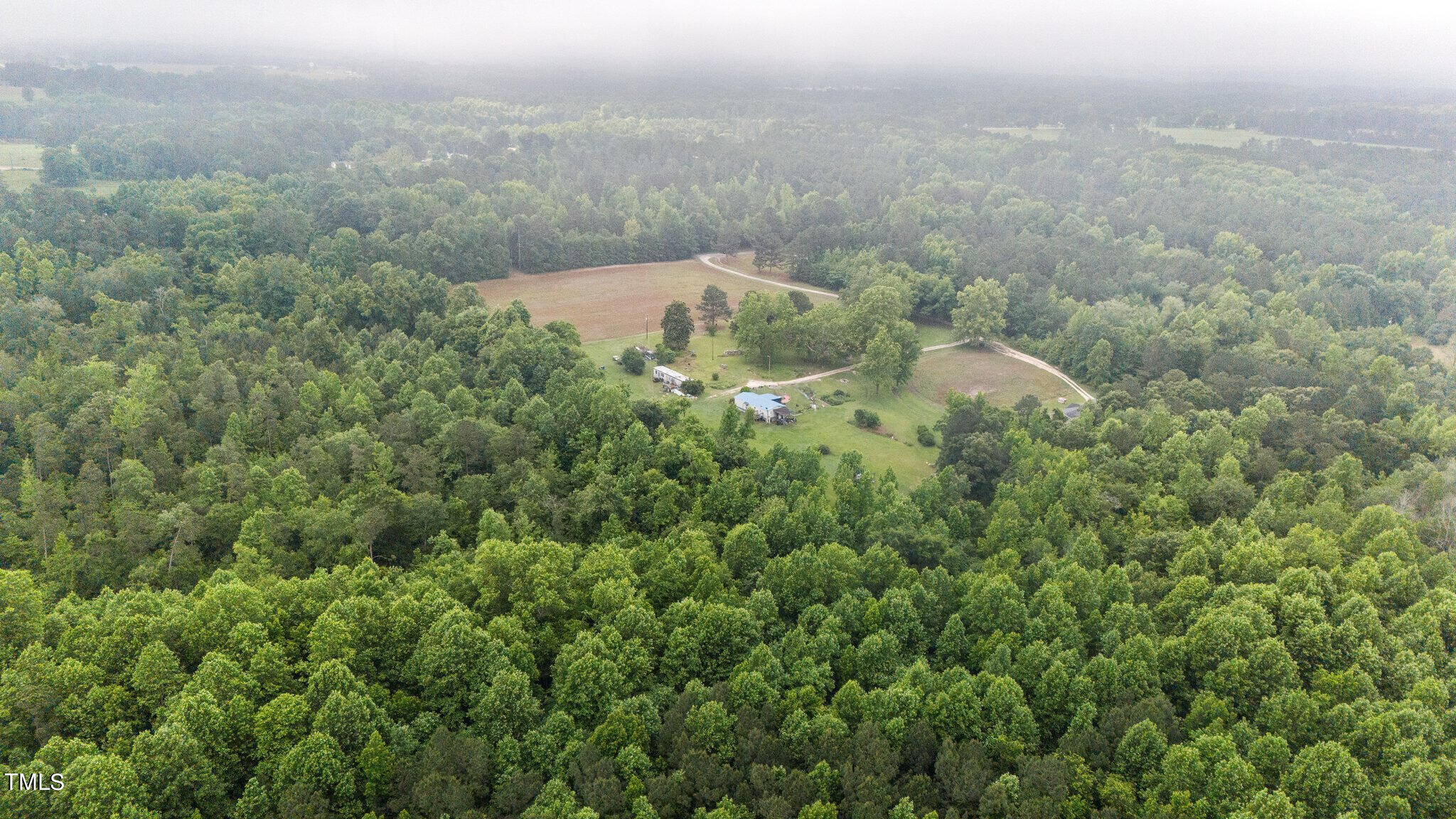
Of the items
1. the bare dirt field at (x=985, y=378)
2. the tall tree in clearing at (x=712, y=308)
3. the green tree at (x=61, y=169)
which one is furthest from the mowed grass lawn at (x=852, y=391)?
the green tree at (x=61, y=169)

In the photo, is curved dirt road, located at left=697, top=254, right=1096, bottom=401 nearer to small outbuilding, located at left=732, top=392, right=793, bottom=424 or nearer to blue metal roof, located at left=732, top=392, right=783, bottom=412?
blue metal roof, located at left=732, top=392, right=783, bottom=412

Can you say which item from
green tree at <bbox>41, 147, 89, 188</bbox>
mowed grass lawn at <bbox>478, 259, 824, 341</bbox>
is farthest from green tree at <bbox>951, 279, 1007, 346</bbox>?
green tree at <bbox>41, 147, 89, 188</bbox>

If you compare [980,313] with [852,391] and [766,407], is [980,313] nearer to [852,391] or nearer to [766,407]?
[852,391]

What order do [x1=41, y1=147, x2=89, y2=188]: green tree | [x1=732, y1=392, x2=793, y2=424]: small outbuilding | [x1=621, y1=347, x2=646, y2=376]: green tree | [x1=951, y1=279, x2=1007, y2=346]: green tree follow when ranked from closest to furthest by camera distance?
1. [x1=732, y1=392, x2=793, y2=424]: small outbuilding
2. [x1=621, y1=347, x2=646, y2=376]: green tree
3. [x1=951, y1=279, x2=1007, y2=346]: green tree
4. [x1=41, y1=147, x2=89, y2=188]: green tree

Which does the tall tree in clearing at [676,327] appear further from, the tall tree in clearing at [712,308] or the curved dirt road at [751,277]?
the curved dirt road at [751,277]

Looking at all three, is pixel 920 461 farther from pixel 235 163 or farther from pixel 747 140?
pixel 747 140

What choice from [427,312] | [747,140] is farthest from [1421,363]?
[747,140]
